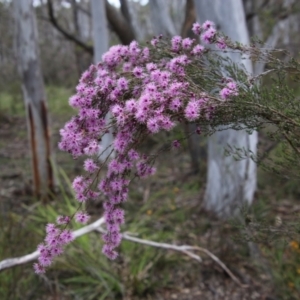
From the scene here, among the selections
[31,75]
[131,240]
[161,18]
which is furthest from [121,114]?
[31,75]

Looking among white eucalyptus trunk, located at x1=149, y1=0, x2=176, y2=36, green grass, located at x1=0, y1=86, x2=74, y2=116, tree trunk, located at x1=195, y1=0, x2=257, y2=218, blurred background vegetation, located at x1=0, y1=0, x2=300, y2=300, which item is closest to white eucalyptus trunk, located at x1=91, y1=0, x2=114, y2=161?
white eucalyptus trunk, located at x1=149, y1=0, x2=176, y2=36

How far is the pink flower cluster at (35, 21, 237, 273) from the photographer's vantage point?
1544 millimetres

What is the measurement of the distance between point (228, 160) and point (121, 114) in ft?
11.7

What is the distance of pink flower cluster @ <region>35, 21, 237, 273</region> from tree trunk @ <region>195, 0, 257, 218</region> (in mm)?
2593

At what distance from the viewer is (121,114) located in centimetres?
154

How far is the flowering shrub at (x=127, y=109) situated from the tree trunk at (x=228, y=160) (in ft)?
8.20

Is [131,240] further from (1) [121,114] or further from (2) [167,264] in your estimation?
(1) [121,114]

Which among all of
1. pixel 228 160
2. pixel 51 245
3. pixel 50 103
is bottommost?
pixel 51 245

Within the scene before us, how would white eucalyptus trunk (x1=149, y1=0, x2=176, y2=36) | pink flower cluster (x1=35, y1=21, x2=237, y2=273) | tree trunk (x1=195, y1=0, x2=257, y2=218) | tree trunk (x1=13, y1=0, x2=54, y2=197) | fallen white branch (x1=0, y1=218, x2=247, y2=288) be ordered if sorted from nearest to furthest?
1. pink flower cluster (x1=35, y1=21, x2=237, y2=273)
2. fallen white branch (x1=0, y1=218, x2=247, y2=288)
3. tree trunk (x1=195, y1=0, x2=257, y2=218)
4. white eucalyptus trunk (x1=149, y1=0, x2=176, y2=36)
5. tree trunk (x1=13, y1=0, x2=54, y2=197)

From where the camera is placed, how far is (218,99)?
163 cm

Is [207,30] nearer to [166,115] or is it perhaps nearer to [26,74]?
[166,115]

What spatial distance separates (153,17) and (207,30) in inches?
170

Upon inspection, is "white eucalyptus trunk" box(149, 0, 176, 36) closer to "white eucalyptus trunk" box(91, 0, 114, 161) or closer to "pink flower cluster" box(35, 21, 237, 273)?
"white eucalyptus trunk" box(91, 0, 114, 161)

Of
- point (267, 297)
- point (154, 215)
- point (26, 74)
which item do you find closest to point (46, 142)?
point (26, 74)
